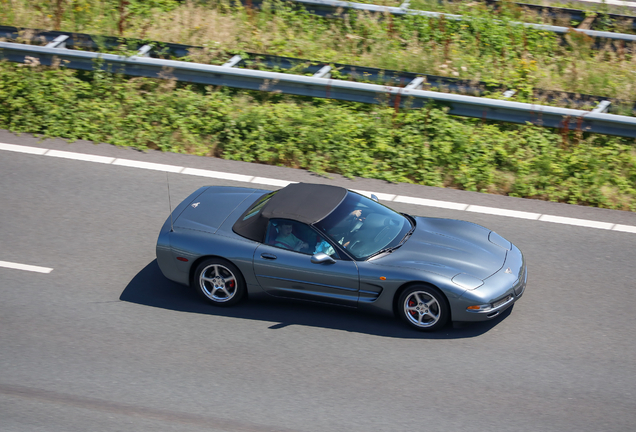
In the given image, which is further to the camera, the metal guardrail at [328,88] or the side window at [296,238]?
the metal guardrail at [328,88]

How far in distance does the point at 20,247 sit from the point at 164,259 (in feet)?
7.02

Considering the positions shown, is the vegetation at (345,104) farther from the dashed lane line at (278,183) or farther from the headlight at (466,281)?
the headlight at (466,281)

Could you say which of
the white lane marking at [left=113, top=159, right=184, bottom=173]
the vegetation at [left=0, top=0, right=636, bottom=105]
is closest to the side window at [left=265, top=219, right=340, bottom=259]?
the white lane marking at [left=113, top=159, right=184, bottom=173]

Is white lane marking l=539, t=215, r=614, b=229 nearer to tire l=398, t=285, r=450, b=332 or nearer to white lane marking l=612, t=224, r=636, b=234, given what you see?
white lane marking l=612, t=224, r=636, b=234

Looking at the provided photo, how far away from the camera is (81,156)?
10250 millimetres

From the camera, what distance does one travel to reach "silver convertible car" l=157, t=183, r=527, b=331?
667 cm

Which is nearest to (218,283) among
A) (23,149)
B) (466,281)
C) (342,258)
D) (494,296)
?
(342,258)

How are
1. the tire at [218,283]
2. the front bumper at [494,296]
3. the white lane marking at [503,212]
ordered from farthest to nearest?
the white lane marking at [503,212], the tire at [218,283], the front bumper at [494,296]

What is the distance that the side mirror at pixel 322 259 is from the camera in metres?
6.72

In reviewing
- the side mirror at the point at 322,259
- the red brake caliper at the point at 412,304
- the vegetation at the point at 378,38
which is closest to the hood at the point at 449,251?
the red brake caliper at the point at 412,304

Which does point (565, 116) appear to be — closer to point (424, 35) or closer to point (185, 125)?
point (424, 35)

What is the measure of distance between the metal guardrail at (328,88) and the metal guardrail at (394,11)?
10.8 ft

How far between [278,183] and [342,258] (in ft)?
10.0

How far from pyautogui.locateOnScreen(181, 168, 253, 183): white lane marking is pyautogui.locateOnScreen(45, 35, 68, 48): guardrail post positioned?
4.12 m
